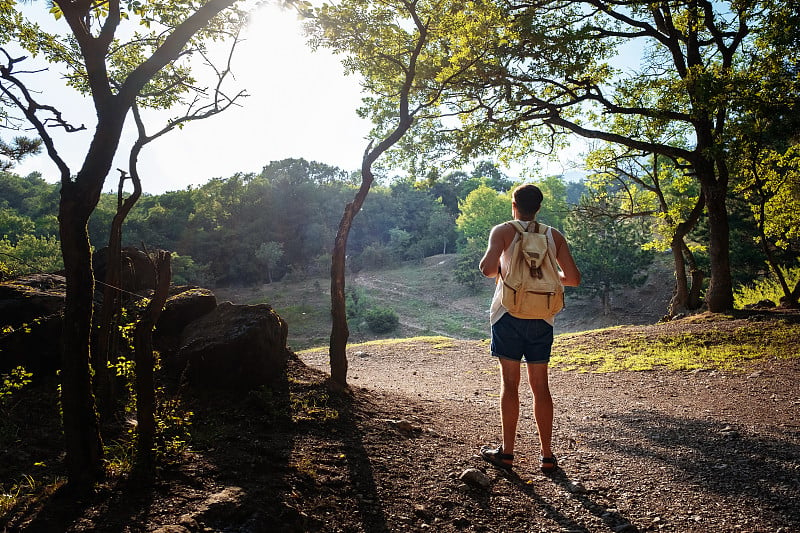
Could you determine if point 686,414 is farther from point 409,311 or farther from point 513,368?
point 409,311

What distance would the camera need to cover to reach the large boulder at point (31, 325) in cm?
391

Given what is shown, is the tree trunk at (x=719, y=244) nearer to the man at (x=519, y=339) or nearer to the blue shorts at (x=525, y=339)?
the man at (x=519, y=339)

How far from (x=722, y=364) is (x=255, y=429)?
294 inches

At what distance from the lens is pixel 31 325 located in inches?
162

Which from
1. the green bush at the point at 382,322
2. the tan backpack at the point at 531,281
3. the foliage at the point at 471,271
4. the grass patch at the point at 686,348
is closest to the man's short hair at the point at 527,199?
the tan backpack at the point at 531,281

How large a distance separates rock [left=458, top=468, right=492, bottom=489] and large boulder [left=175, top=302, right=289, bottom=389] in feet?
7.11

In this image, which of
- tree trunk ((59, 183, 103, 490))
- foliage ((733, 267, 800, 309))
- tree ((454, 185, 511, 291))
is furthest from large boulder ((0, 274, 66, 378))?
tree ((454, 185, 511, 291))

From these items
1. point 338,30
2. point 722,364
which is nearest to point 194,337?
point 338,30

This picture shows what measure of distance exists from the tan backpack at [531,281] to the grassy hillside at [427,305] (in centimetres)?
1941

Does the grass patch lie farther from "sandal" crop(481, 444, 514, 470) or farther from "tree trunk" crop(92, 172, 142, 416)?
"tree trunk" crop(92, 172, 142, 416)

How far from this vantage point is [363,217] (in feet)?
168

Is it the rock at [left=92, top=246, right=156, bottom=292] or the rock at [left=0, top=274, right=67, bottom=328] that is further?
the rock at [left=92, top=246, right=156, bottom=292]

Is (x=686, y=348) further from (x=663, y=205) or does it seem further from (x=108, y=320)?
(x=108, y=320)

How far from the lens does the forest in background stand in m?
25.4
